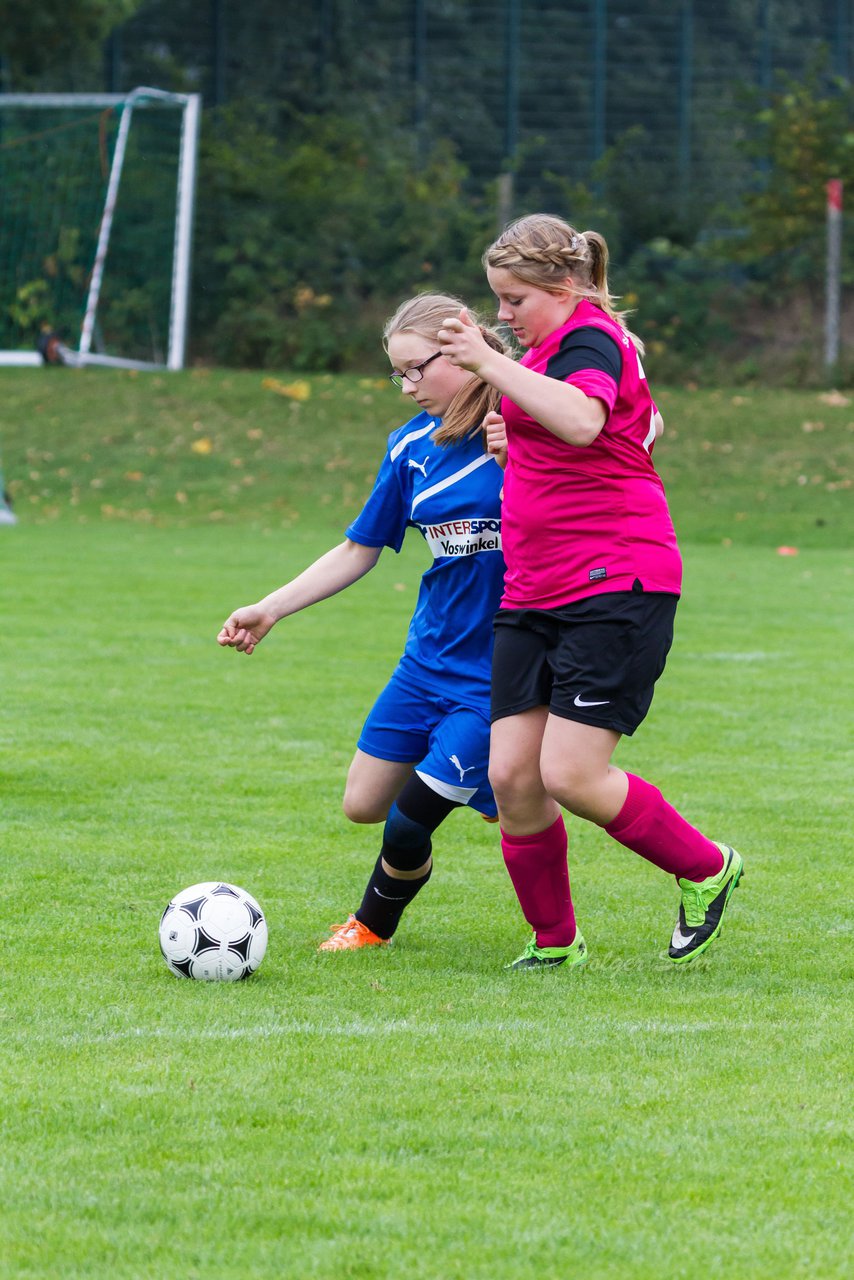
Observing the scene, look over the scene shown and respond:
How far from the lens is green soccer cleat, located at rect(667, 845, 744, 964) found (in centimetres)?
440

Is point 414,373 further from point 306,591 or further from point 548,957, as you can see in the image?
point 548,957

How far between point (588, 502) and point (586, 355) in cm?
34

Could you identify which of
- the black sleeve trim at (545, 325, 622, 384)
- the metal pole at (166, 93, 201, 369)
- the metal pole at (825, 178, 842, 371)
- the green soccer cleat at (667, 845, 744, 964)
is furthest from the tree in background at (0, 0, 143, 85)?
the green soccer cleat at (667, 845, 744, 964)

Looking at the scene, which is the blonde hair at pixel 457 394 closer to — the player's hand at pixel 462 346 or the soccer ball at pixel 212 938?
the player's hand at pixel 462 346

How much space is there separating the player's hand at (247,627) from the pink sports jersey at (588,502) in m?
0.84

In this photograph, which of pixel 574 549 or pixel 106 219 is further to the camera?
pixel 106 219

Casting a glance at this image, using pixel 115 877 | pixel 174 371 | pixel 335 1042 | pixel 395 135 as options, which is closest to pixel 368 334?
pixel 174 371

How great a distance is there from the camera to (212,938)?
4270 mm

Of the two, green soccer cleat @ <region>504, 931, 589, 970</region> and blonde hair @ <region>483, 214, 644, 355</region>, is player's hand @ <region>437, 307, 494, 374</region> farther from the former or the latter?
green soccer cleat @ <region>504, 931, 589, 970</region>

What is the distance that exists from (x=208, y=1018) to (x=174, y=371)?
779 inches

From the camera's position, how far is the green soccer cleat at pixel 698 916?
4.40m

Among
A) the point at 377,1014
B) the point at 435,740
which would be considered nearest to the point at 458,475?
the point at 435,740

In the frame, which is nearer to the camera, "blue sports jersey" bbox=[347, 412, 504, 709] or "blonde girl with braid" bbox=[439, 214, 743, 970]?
"blonde girl with braid" bbox=[439, 214, 743, 970]

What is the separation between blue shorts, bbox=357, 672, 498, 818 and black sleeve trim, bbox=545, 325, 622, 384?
0.98 meters
